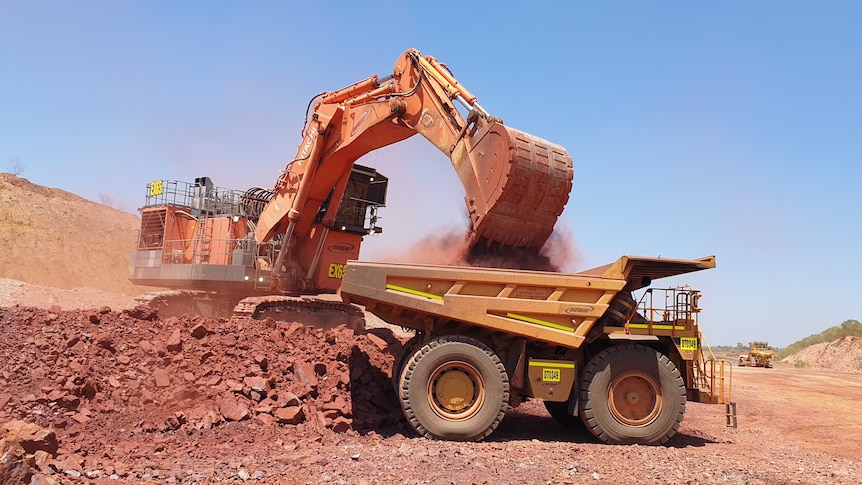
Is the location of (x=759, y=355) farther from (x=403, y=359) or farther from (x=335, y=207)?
(x=403, y=359)

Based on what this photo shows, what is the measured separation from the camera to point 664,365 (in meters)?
7.69

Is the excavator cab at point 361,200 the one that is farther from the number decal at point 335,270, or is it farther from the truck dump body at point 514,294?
the truck dump body at point 514,294

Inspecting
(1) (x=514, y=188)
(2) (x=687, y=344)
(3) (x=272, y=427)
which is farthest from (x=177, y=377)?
(2) (x=687, y=344)

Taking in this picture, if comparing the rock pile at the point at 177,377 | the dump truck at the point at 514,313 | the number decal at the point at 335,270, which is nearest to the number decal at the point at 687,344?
the dump truck at the point at 514,313

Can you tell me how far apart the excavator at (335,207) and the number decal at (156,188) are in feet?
0.16

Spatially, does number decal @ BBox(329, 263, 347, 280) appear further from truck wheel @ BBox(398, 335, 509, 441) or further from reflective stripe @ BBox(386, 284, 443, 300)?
truck wheel @ BBox(398, 335, 509, 441)

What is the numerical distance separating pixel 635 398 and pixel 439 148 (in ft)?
15.3

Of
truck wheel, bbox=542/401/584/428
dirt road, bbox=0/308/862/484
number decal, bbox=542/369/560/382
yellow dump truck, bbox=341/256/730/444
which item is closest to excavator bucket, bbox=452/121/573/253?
yellow dump truck, bbox=341/256/730/444

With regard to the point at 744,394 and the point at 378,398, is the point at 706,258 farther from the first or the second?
the point at 744,394

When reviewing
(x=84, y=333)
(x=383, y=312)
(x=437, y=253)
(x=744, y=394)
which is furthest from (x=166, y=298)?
(x=744, y=394)

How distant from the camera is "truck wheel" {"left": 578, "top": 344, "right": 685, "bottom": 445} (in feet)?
24.6

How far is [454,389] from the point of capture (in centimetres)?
746

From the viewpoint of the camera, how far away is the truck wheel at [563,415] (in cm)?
850

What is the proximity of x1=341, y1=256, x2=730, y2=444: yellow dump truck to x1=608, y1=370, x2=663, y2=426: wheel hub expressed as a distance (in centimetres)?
1
